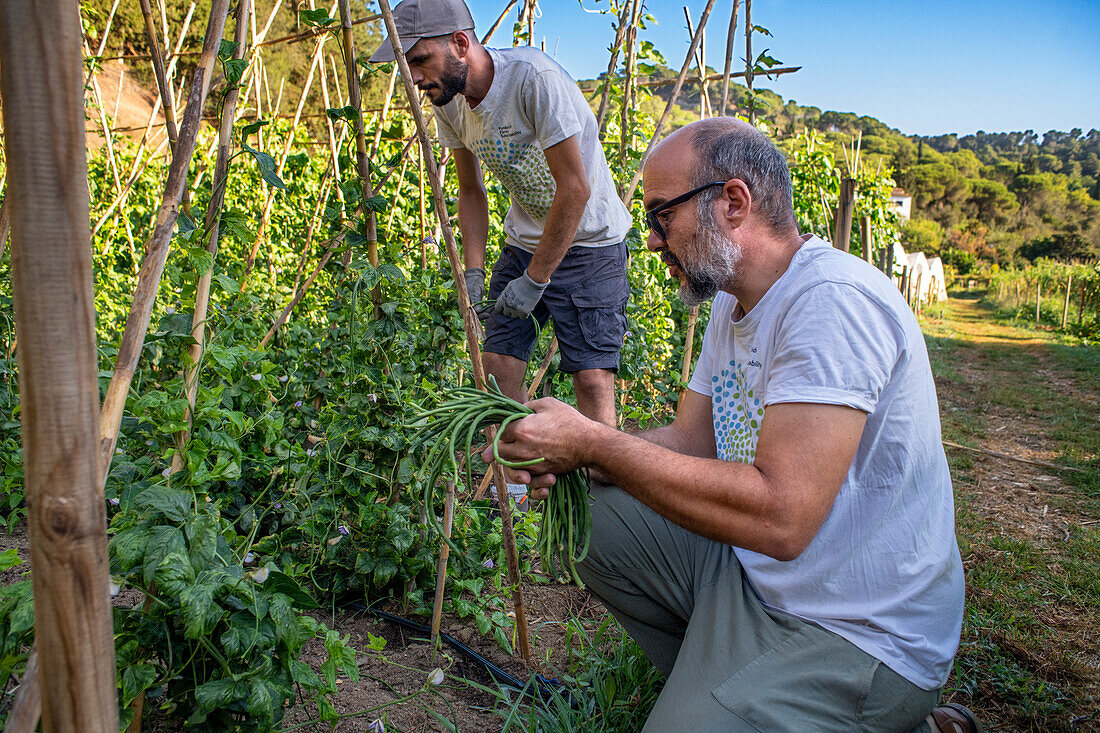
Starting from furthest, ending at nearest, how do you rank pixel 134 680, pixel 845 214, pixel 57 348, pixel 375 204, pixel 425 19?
pixel 845 214
pixel 425 19
pixel 375 204
pixel 134 680
pixel 57 348

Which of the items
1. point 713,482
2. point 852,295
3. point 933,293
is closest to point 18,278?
point 713,482

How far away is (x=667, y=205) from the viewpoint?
1.64 metres

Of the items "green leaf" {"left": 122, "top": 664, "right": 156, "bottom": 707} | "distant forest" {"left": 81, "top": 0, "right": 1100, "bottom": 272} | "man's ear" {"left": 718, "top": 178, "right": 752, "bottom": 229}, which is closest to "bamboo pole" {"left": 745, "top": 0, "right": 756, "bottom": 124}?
"man's ear" {"left": 718, "top": 178, "right": 752, "bottom": 229}

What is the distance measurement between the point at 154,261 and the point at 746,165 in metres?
1.17

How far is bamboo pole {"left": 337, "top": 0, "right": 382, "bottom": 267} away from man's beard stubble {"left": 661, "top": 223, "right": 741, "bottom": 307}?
91cm

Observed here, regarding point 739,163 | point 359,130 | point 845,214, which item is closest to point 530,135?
point 359,130

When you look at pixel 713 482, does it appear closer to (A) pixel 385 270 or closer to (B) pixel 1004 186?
(A) pixel 385 270

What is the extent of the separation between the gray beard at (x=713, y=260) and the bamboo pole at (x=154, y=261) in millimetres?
1022

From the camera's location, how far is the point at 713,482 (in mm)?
1349

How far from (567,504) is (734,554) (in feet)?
1.29

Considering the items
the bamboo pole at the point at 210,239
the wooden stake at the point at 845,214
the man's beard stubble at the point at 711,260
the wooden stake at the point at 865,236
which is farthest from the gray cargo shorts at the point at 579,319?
the wooden stake at the point at 865,236

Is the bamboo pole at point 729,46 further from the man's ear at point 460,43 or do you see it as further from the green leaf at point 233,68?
the green leaf at point 233,68

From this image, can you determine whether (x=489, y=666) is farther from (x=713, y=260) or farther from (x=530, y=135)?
(x=530, y=135)

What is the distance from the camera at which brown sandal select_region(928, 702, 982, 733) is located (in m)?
1.55
